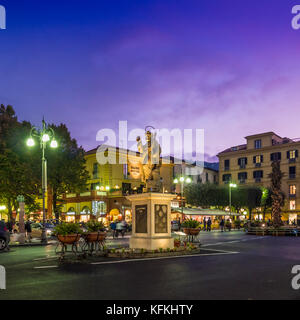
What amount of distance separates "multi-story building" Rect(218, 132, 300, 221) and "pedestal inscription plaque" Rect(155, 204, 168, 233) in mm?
52758

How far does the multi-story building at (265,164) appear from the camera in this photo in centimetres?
6625

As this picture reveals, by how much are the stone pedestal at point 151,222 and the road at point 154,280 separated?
2236 millimetres

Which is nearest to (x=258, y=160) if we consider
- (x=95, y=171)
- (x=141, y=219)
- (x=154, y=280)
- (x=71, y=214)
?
(x=95, y=171)

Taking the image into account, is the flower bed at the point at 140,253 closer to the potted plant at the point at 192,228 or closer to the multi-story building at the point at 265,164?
the potted plant at the point at 192,228

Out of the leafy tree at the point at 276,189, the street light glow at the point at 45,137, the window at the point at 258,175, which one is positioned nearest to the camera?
the street light glow at the point at 45,137

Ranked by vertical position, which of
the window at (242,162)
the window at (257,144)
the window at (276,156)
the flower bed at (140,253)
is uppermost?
the window at (257,144)

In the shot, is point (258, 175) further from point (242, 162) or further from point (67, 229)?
point (67, 229)

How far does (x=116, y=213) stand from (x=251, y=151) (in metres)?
32.8

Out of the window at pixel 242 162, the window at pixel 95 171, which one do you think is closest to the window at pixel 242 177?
the window at pixel 242 162

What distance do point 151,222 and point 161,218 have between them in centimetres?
62

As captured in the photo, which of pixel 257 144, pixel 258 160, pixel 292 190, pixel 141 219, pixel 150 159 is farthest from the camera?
pixel 257 144

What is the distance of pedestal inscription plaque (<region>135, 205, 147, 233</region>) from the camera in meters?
15.5

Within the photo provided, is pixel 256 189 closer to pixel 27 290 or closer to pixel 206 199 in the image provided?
pixel 206 199

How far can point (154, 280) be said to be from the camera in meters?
9.14
